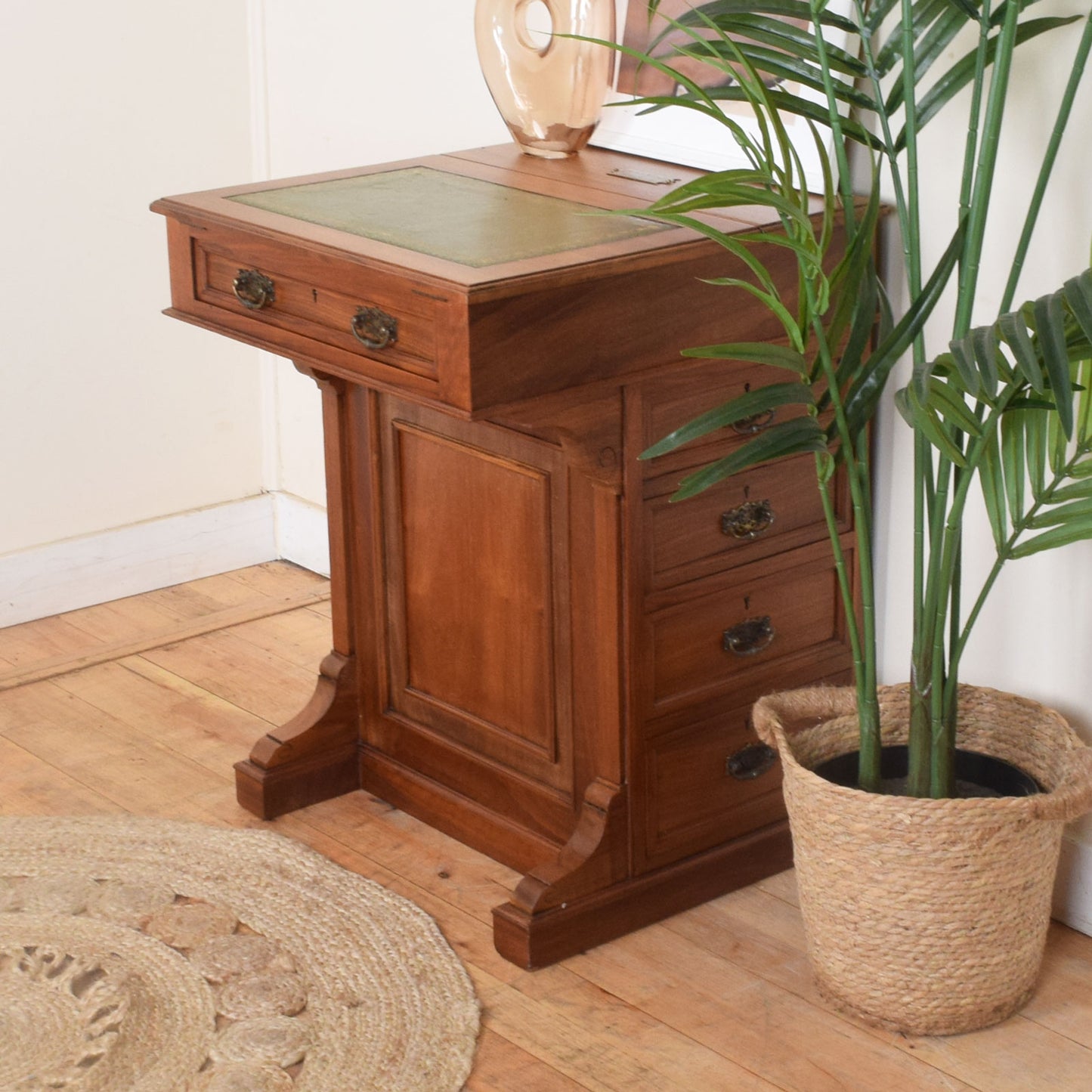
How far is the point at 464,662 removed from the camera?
2281 mm

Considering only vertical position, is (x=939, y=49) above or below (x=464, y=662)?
above

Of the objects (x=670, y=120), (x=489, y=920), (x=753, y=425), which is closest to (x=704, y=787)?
(x=489, y=920)

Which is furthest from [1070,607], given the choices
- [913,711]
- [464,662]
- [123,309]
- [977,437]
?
[123,309]

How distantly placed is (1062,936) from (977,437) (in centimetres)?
76

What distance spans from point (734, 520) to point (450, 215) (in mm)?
509

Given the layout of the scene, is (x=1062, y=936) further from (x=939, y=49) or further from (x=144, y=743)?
(x=144, y=743)

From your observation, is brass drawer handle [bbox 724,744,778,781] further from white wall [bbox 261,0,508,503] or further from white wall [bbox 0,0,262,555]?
white wall [bbox 0,0,262,555]

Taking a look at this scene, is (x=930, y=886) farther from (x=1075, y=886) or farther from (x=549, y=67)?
(x=549, y=67)

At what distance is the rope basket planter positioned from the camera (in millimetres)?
1771

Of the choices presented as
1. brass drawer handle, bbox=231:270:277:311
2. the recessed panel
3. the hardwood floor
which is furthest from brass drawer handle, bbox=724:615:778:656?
brass drawer handle, bbox=231:270:277:311

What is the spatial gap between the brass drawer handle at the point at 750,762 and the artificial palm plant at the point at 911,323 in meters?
0.27

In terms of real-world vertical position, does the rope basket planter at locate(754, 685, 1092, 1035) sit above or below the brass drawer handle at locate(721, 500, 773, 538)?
below

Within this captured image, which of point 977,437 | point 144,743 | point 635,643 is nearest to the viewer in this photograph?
point 977,437

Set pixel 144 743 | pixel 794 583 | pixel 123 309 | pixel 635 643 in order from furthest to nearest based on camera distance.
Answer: pixel 123 309 → pixel 144 743 → pixel 794 583 → pixel 635 643
